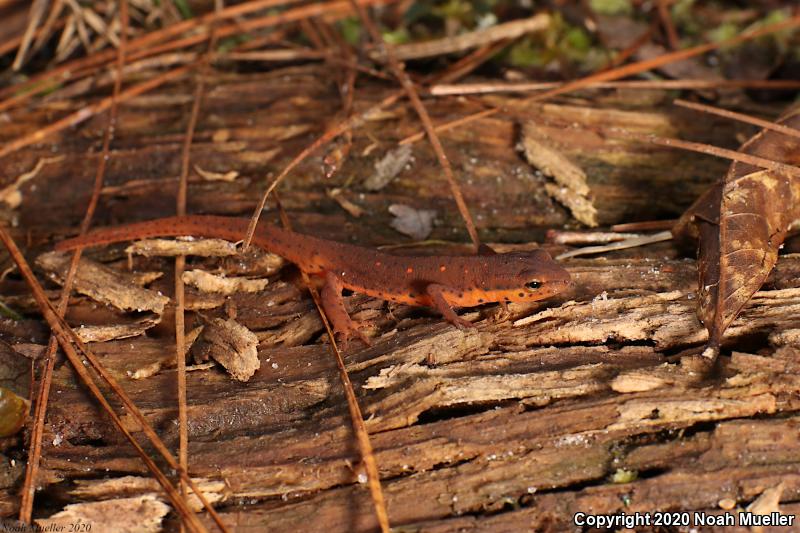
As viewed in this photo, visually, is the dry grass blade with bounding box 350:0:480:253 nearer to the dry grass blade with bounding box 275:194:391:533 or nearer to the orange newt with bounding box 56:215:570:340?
the orange newt with bounding box 56:215:570:340

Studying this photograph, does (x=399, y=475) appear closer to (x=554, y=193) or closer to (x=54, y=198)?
(x=554, y=193)

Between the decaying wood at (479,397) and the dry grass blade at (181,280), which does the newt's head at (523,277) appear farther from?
the dry grass blade at (181,280)

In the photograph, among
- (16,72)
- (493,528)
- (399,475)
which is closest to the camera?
(493,528)

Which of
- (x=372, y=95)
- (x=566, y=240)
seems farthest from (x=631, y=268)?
(x=372, y=95)

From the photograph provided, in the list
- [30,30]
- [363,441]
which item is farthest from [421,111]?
[30,30]

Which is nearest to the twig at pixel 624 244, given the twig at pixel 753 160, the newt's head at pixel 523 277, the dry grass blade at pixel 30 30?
the newt's head at pixel 523 277

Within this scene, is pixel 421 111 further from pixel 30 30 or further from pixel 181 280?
pixel 30 30
